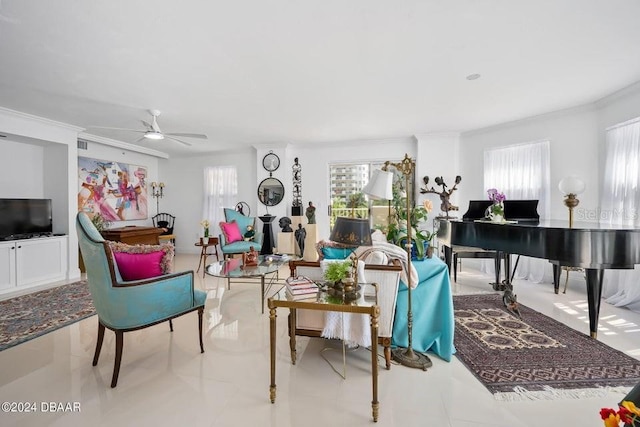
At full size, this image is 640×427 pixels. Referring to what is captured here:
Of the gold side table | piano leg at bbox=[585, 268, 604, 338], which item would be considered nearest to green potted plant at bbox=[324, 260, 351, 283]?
the gold side table

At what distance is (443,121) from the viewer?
4578mm

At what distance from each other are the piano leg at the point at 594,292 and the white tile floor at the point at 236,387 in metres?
0.16

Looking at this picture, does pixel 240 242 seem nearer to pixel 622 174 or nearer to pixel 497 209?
pixel 497 209

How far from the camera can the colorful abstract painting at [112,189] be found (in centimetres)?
535

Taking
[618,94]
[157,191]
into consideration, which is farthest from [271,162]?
[618,94]

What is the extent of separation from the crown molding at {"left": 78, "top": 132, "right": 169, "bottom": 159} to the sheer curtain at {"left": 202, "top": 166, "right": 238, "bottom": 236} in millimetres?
1118

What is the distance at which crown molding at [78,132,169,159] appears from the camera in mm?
5080

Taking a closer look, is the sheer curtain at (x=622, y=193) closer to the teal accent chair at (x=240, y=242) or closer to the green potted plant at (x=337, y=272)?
the green potted plant at (x=337, y=272)

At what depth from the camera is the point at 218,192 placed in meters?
6.85

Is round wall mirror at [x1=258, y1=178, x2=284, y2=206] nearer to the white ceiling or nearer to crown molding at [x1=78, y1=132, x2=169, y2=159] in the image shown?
the white ceiling

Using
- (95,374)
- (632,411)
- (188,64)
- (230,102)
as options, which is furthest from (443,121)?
(95,374)

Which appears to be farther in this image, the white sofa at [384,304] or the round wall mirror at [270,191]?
the round wall mirror at [270,191]

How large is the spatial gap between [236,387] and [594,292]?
9.64 ft

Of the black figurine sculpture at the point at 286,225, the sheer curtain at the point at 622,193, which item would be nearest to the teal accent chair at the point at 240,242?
the black figurine sculpture at the point at 286,225
